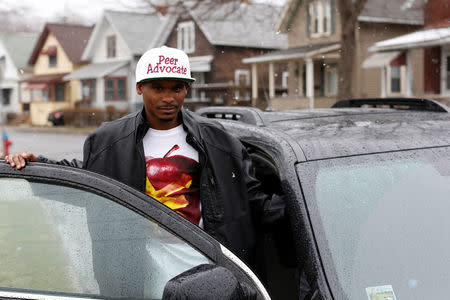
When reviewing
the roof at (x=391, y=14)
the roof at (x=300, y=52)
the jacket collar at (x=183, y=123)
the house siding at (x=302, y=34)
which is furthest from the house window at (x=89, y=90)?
the jacket collar at (x=183, y=123)

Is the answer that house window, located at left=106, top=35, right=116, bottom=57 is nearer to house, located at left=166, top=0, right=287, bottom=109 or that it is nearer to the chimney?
house, located at left=166, top=0, right=287, bottom=109

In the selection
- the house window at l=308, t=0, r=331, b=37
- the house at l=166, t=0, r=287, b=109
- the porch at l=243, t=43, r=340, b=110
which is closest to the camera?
the porch at l=243, t=43, r=340, b=110

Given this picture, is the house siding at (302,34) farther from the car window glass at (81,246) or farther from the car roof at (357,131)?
the car window glass at (81,246)

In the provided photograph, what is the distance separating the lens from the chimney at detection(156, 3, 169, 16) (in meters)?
14.4

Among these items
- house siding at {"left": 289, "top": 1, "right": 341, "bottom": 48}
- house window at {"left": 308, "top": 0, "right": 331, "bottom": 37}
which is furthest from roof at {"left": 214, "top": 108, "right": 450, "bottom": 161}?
house window at {"left": 308, "top": 0, "right": 331, "bottom": 37}

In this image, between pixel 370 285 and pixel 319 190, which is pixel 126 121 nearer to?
pixel 319 190

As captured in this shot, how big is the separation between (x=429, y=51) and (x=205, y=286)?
25.8 metres

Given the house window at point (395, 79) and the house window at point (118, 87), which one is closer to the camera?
the house window at point (395, 79)

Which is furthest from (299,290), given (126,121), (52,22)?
(52,22)

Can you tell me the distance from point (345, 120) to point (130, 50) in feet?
127

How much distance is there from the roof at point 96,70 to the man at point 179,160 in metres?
38.8

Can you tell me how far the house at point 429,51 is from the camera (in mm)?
23406

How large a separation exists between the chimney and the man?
12.0m

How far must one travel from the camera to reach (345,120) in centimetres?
304
